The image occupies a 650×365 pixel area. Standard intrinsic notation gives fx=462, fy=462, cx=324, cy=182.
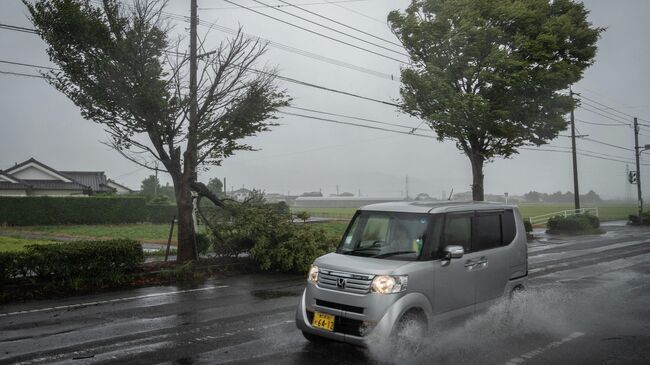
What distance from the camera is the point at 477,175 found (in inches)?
955

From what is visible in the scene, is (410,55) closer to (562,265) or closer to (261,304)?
(562,265)

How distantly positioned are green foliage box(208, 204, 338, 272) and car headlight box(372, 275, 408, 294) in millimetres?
7997

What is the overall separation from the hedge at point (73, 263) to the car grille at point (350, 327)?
765 cm

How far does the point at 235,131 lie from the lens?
533 inches

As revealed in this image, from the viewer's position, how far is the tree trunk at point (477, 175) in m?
24.2

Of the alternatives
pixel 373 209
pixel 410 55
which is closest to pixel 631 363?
pixel 373 209

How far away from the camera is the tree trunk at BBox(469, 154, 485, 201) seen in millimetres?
24156

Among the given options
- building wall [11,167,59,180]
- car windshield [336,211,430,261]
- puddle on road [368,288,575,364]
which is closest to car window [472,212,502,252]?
puddle on road [368,288,575,364]

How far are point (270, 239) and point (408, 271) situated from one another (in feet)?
28.4

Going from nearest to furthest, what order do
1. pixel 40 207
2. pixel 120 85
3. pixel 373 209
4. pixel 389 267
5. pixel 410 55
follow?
pixel 389 267 → pixel 373 209 → pixel 120 85 → pixel 410 55 → pixel 40 207

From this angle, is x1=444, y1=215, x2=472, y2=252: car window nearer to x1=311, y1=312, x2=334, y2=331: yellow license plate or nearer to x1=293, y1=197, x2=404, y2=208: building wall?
x1=311, y1=312, x2=334, y2=331: yellow license plate

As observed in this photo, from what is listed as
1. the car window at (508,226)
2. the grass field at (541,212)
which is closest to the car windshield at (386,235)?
the car window at (508,226)

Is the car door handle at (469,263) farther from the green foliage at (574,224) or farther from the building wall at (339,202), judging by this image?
the building wall at (339,202)

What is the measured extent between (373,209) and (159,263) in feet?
28.9
